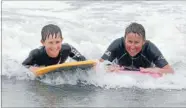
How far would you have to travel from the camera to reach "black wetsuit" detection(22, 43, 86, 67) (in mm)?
7183

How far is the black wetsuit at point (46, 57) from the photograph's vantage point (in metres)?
7.18

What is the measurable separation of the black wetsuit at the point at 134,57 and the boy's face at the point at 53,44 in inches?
25.7

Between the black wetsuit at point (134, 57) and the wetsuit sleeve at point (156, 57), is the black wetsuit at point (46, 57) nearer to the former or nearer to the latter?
the black wetsuit at point (134, 57)

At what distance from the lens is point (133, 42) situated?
692cm

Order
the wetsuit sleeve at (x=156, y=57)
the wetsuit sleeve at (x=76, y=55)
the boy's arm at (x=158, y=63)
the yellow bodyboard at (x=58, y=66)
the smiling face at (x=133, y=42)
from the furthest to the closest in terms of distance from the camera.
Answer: the wetsuit sleeve at (x=76, y=55) → the wetsuit sleeve at (x=156, y=57) → the boy's arm at (x=158, y=63) → the smiling face at (x=133, y=42) → the yellow bodyboard at (x=58, y=66)

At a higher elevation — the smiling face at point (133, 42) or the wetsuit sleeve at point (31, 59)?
the smiling face at point (133, 42)

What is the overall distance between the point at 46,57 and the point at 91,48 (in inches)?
77.0

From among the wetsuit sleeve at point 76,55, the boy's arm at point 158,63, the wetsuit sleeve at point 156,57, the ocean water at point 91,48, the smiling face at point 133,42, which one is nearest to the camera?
the ocean water at point 91,48

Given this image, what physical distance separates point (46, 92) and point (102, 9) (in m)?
8.07

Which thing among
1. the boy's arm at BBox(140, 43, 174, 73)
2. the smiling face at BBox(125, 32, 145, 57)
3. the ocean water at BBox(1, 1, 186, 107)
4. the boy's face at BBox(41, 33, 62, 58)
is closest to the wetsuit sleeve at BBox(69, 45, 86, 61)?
the boy's face at BBox(41, 33, 62, 58)

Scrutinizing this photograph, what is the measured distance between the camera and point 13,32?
9844 millimetres

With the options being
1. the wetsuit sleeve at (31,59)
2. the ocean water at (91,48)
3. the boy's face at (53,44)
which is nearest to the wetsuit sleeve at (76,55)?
the boy's face at (53,44)

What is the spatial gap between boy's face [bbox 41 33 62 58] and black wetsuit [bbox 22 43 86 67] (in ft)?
0.35

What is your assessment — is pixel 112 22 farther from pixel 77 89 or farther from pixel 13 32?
pixel 77 89
